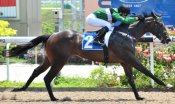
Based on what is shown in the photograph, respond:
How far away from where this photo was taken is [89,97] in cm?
976

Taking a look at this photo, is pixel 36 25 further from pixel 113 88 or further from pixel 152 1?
pixel 113 88

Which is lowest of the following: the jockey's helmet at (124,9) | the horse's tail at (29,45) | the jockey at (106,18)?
the horse's tail at (29,45)

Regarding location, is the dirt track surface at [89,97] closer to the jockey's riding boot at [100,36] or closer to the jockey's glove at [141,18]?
the jockey's riding boot at [100,36]

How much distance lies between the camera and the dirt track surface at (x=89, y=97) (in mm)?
8961

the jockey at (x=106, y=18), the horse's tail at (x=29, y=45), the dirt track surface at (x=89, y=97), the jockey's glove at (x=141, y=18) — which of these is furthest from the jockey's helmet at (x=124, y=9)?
the dirt track surface at (x=89, y=97)

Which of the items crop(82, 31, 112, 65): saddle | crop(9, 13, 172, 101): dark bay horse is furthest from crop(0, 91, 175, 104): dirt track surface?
crop(82, 31, 112, 65): saddle

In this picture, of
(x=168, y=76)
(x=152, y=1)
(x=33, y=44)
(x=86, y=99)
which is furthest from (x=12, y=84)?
(x=152, y=1)

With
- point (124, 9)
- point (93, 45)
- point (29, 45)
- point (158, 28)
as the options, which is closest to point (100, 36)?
point (93, 45)

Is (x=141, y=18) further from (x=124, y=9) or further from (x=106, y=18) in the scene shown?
(x=106, y=18)

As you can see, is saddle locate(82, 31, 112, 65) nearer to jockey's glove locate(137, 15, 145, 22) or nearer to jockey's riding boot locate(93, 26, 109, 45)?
jockey's riding boot locate(93, 26, 109, 45)

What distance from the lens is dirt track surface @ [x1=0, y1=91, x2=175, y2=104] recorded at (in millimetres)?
8961

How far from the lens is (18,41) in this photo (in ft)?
36.7

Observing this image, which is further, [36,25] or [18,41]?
[36,25]

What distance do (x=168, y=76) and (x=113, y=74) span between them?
116 cm
